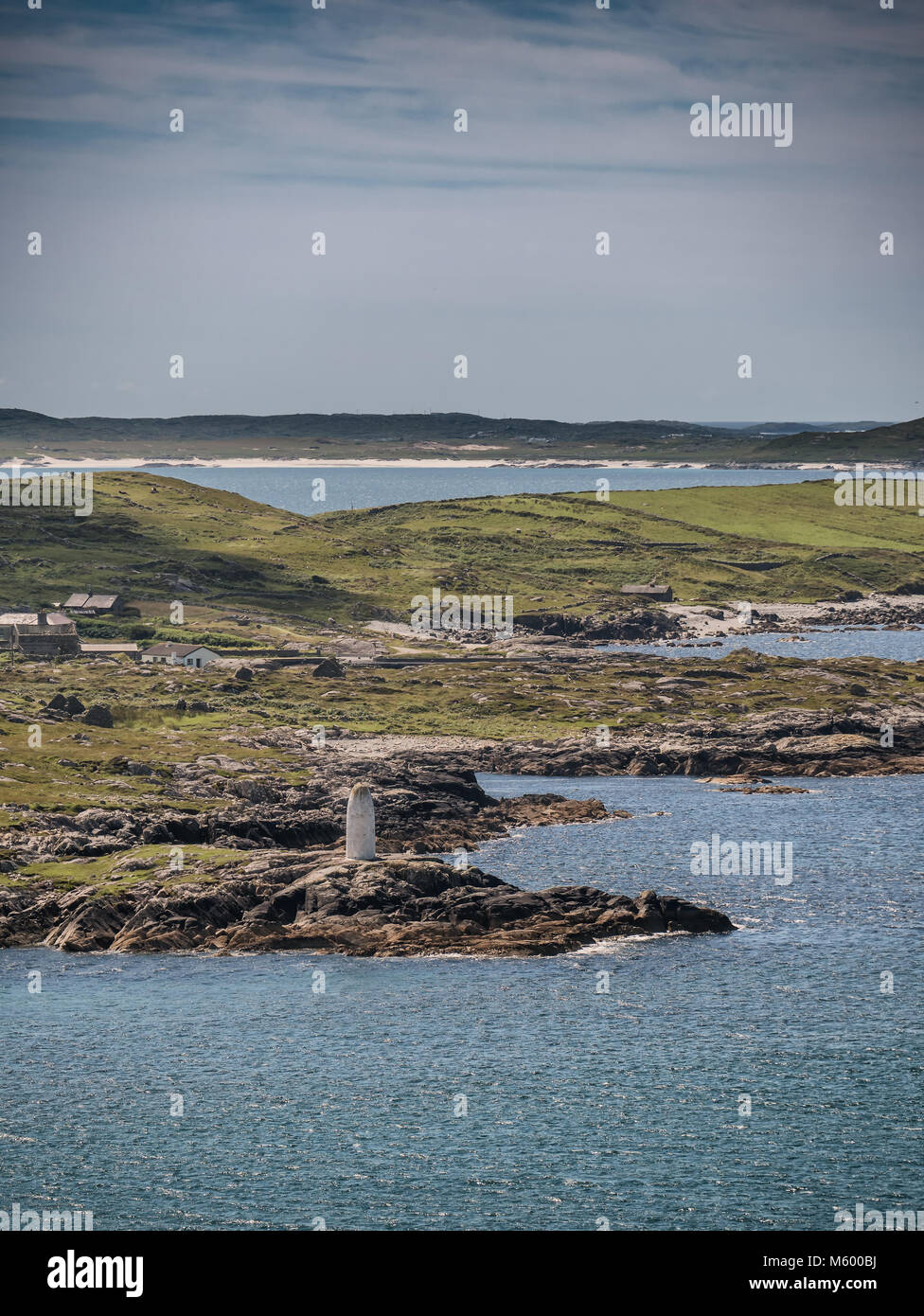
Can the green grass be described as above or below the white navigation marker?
below

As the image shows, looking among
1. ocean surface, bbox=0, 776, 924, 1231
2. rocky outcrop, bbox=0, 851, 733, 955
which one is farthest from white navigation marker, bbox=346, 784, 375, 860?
ocean surface, bbox=0, 776, 924, 1231

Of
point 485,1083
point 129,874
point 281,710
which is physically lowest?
point 485,1083

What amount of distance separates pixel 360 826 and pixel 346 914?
707 centimetres

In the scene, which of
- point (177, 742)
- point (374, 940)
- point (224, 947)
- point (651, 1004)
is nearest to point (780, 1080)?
point (651, 1004)

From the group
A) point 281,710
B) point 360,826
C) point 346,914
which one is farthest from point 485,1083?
point 281,710

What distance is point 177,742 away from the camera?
504 feet

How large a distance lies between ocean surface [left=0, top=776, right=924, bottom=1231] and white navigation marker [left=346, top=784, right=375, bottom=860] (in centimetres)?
1107

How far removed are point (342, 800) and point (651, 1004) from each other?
47747 millimetres

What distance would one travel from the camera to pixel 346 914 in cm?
9888

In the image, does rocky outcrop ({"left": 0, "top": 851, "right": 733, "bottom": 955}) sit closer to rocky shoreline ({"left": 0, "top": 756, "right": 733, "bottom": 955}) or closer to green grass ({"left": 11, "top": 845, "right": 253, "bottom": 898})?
rocky shoreline ({"left": 0, "top": 756, "right": 733, "bottom": 955})

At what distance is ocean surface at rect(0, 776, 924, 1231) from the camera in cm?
6581

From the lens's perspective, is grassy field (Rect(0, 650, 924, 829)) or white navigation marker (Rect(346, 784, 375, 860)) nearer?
white navigation marker (Rect(346, 784, 375, 860))

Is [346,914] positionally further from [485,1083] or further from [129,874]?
[485,1083]

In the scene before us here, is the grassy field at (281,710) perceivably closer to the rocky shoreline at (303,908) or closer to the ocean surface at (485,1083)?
the rocky shoreline at (303,908)
